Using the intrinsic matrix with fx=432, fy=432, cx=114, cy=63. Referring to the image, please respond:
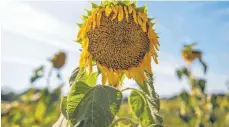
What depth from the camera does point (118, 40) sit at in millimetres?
1217

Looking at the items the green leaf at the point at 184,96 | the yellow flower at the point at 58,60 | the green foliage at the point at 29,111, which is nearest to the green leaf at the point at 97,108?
the green foliage at the point at 29,111

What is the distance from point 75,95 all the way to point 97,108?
9 cm

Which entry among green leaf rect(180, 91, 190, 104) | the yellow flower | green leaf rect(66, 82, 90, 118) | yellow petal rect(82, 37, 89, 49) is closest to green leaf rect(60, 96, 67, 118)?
green leaf rect(66, 82, 90, 118)

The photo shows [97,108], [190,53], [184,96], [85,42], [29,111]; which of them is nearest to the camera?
[97,108]

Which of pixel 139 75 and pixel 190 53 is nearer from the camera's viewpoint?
pixel 139 75

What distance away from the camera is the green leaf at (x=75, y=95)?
3.59 feet

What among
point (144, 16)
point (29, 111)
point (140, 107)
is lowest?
point (29, 111)

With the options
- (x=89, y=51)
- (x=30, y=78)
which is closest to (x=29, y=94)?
(x=30, y=78)

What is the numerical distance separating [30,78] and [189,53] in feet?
5.61

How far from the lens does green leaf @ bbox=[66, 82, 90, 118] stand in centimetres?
110

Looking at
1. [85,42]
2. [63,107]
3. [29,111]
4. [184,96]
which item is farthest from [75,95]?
[184,96]

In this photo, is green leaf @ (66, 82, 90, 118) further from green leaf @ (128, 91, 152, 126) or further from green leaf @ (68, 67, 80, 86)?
green leaf @ (128, 91, 152, 126)

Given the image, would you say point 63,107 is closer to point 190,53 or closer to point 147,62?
point 147,62

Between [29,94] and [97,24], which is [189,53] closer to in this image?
[29,94]
